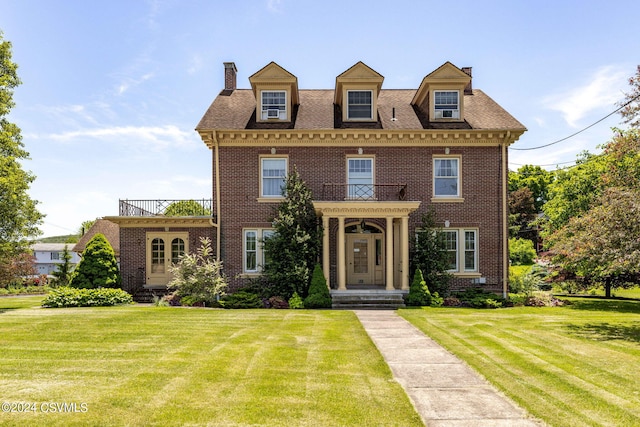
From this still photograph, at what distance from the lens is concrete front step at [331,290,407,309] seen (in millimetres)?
17406

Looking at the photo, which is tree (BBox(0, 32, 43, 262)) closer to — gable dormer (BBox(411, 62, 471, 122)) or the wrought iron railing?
the wrought iron railing

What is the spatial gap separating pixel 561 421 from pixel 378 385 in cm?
246

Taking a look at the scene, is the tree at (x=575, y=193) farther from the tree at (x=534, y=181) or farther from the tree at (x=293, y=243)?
the tree at (x=534, y=181)

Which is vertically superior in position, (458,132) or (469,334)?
(458,132)

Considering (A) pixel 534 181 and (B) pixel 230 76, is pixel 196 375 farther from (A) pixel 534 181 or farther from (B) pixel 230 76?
(A) pixel 534 181

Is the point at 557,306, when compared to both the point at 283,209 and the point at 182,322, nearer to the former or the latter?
the point at 283,209

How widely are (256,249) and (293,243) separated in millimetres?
2305

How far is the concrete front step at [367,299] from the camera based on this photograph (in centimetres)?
1741

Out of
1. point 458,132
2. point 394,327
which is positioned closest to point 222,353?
point 394,327

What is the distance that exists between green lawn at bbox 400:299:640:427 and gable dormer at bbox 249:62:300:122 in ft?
34.2

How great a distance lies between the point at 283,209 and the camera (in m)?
19.0

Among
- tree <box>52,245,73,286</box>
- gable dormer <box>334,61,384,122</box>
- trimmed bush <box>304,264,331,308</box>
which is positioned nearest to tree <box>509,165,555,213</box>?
gable dormer <box>334,61,384,122</box>

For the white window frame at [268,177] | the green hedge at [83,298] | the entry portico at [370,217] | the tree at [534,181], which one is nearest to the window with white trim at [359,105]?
the white window frame at [268,177]

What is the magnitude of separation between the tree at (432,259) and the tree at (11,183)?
52.3 ft
